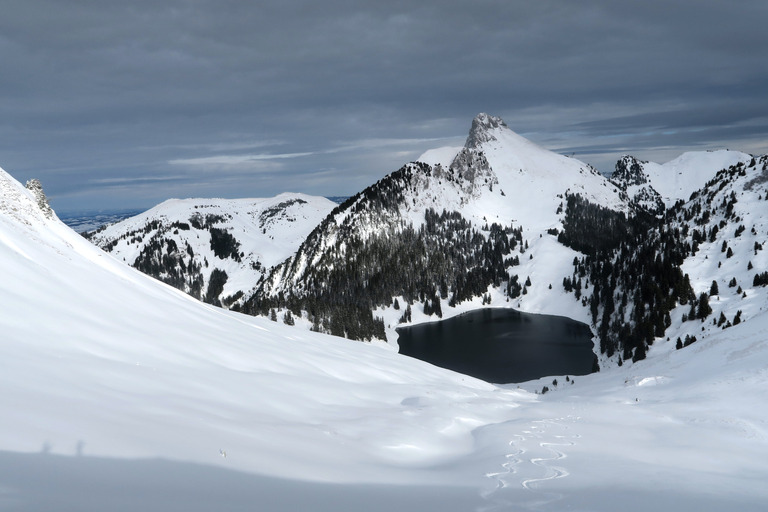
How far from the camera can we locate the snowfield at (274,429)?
21.5 ft

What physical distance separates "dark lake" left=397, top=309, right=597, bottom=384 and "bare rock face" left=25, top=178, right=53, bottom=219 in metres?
78.3

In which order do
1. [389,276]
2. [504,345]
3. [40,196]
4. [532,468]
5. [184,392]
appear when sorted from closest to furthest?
[532,468] < [184,392] < [40,196] < [504,345] < [389,276]

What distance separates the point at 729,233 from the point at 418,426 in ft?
425

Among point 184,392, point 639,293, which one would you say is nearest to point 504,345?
point 639,293

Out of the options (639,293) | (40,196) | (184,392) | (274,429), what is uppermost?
(40,196)

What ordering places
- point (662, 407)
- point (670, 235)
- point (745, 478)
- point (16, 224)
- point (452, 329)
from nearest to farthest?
point (745, 478), point (662, 407), point (16, 224), point (670, 235), point (452, 329)

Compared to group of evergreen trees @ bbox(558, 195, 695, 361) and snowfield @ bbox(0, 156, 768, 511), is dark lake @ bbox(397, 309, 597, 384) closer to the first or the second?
group of evergreen trees @ bbox(558, 195, 695, 361)

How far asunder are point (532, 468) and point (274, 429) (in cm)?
699

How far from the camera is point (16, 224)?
26.0m

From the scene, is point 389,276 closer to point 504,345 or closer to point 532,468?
point 504,345

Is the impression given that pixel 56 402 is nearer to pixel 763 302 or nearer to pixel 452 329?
pixel 763 302

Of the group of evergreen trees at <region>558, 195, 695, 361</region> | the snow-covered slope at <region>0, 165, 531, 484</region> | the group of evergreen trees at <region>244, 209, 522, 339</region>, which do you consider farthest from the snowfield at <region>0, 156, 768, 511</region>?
the group of evergreen trees at <region>244, 209, 522, 339</region>

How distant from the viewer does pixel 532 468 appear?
1080 centimetres

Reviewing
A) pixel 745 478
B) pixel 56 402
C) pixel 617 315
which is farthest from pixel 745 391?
pixel 617 315
